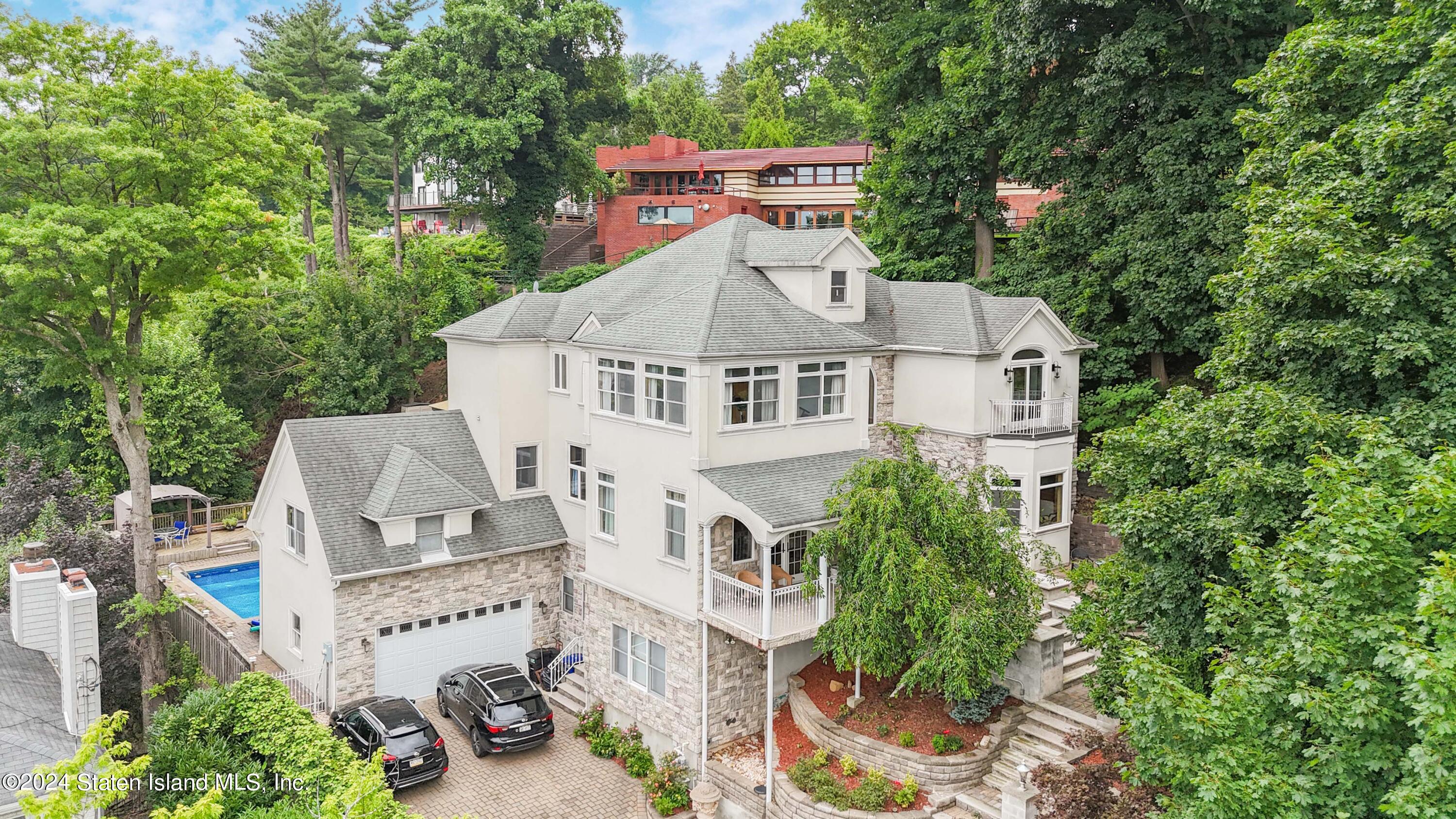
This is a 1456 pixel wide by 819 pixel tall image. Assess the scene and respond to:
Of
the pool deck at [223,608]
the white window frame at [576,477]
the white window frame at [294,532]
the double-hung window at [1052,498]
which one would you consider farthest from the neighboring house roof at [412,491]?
Result: the double-hung window at [1052,498]

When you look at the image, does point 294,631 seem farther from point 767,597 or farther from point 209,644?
point 767,597

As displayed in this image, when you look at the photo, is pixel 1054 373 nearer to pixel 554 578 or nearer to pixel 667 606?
pixel 667 606

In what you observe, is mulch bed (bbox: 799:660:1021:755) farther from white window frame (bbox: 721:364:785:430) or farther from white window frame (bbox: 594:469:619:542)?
Result: white window frame (bbox: 721:364:785:430)

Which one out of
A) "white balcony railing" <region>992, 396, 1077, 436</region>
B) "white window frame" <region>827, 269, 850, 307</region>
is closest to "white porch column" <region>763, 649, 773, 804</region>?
"white balcony railing" <region>992, 396, 1077, 436</region>

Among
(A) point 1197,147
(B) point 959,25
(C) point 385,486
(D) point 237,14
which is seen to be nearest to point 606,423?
(C) point 385,486

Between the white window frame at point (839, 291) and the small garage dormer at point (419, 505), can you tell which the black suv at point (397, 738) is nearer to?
the small garage dormer at point (419, 505)
